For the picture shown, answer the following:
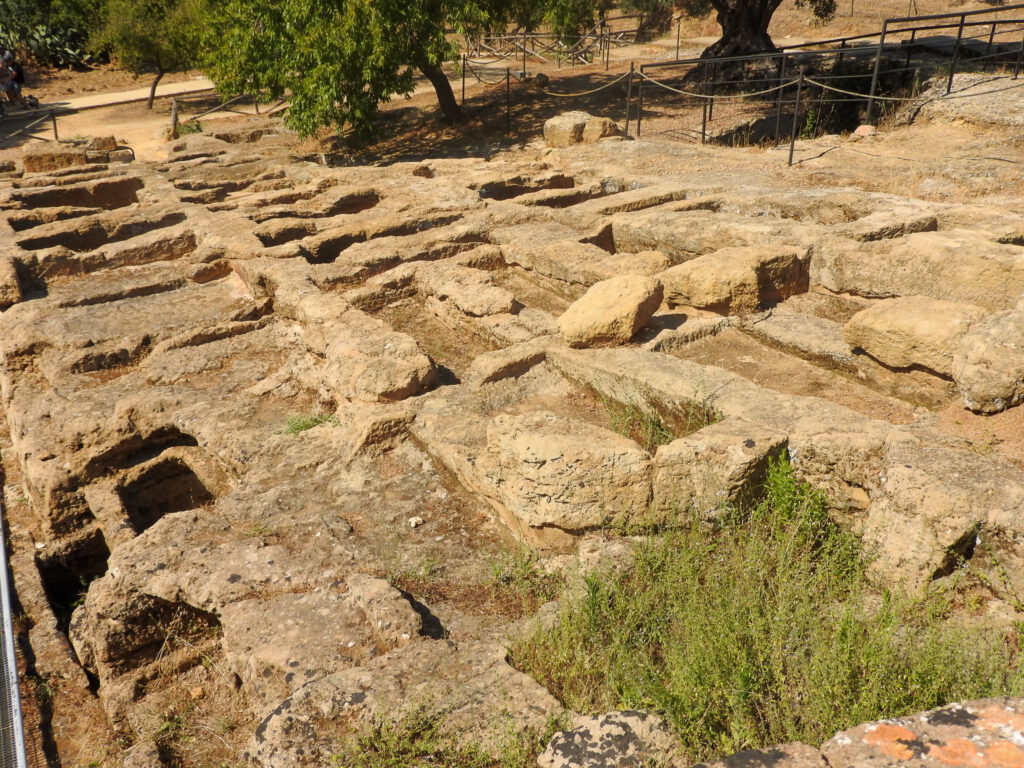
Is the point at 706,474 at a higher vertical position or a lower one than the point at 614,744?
higher

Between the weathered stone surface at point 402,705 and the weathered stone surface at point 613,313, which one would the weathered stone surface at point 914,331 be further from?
the weathered stone surface at point 402,705

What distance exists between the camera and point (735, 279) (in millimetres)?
6262

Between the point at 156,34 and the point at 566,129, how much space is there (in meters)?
15.2

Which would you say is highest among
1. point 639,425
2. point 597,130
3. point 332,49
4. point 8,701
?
point 332,49

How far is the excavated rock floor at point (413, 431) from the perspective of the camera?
3.71 m

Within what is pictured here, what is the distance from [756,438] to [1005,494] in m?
1.12

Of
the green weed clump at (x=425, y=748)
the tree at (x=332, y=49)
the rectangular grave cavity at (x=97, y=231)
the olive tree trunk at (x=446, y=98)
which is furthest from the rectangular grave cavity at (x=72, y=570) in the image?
the olive tree trunk at (x=446, y=98)

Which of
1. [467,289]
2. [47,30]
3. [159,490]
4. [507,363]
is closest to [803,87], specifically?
[467,289]

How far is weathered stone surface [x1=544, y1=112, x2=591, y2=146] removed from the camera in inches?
537

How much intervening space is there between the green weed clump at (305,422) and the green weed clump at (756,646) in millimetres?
2780

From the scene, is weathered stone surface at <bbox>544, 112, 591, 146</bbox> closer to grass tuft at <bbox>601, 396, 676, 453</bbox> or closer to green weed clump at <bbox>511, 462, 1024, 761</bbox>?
grass tuft at <bbox>601, 396, 676, 453</bbox>

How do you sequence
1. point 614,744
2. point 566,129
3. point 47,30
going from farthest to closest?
point 47,30 → point 566,129 → point 614,744

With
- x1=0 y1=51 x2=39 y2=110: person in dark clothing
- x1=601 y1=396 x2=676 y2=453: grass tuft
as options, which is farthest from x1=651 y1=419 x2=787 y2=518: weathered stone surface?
x1=0 y1=51 x2=39 y2=110: person in dark clothing

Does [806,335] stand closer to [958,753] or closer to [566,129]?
[958,753]
